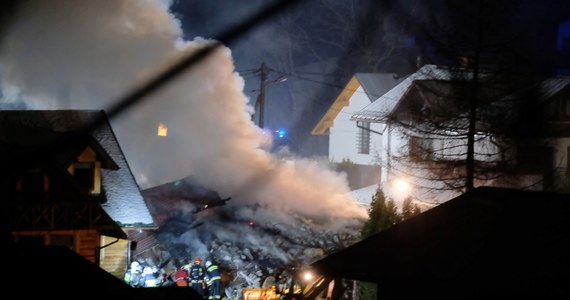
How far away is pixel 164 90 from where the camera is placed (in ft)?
133

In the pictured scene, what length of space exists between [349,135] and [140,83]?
13508 mm

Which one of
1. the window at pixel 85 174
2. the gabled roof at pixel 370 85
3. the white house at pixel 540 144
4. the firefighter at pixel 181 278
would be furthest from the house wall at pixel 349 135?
the window at pixel 85 174

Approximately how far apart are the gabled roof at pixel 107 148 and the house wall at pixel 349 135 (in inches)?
796

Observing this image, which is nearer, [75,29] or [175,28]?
[75,29]

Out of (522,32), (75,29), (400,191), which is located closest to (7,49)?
(75,29)

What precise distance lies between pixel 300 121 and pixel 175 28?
17.8m

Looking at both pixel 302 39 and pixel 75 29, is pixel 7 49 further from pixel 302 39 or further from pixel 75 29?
pixel 302 39

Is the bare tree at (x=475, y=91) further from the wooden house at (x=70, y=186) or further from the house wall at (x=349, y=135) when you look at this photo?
the house wall at (x=349, y=135)

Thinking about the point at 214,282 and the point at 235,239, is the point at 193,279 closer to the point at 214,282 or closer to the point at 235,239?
the point at 214,282

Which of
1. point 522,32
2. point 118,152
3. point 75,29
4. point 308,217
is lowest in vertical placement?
point 308,217

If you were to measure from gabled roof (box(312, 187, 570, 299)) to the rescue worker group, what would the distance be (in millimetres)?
12129

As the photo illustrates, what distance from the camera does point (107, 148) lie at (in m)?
24.2

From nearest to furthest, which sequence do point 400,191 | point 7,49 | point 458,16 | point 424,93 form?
point 458,16 < point 424,93 < point 400,191 < point 7,49

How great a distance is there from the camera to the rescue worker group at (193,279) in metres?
21.0
